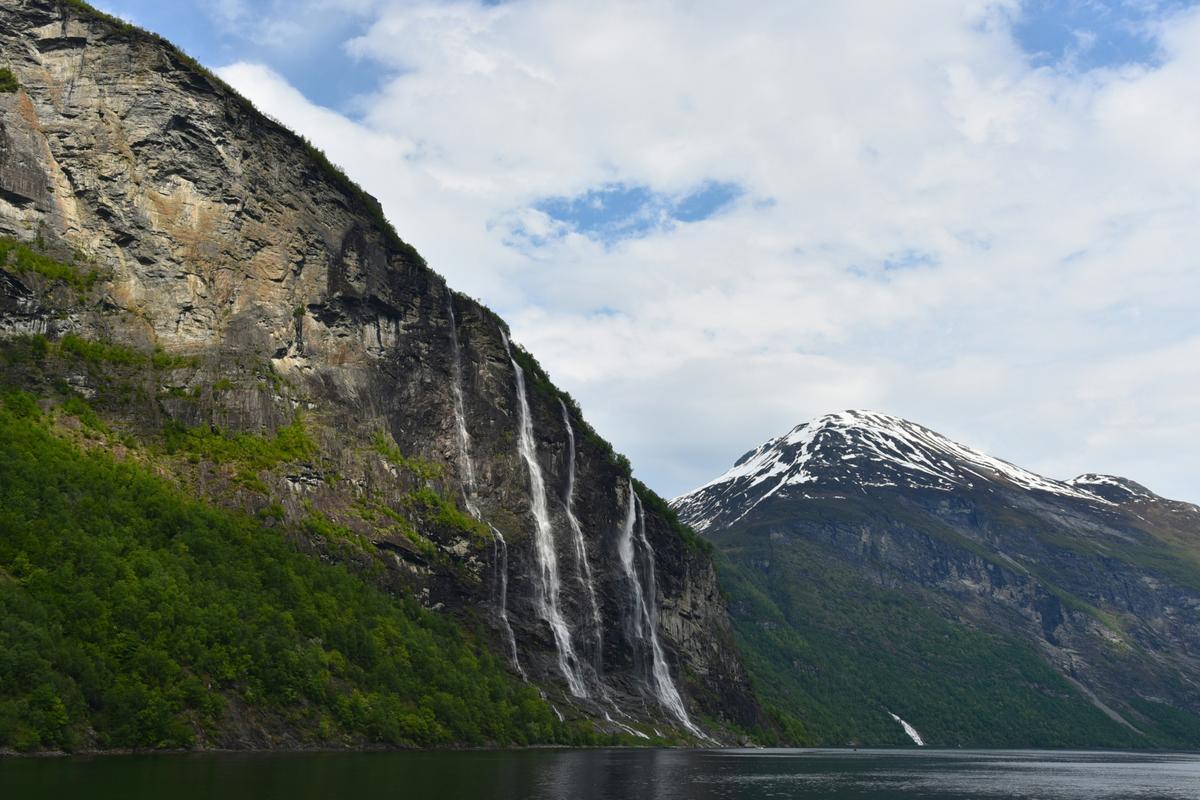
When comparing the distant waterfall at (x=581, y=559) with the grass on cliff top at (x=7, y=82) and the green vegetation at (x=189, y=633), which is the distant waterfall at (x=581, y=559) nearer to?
the green vegetation at (x=189, y=633)

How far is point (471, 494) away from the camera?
118312mm

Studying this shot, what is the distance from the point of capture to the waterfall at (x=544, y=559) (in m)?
113

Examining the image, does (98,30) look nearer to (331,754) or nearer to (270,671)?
(270,671)

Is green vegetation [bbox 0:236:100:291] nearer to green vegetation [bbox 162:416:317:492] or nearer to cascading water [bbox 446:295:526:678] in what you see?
green vegetation [bbox 162:416:317:492]

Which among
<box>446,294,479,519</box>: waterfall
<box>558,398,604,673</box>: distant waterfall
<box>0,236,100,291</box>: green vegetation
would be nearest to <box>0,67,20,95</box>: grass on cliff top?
<box>0,236,100,291</box>: green vegetation

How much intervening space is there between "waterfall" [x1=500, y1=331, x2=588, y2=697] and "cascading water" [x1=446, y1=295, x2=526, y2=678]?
5219 millimetres

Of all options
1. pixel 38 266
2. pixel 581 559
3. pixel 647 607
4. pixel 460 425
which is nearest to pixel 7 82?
pixel 38 266

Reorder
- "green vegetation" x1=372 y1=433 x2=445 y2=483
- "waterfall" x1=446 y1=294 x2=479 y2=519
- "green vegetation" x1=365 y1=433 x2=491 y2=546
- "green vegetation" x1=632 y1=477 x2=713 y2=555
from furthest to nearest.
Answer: "green vegetation" x1=632 y1=477 x2=713 y2=555, "waterfall" x1=446 y1=294 x2=479 y2=519, "green vegetation" x1=372 y1=433 x2=445 y2=483, "green vegetation" x1=365 y1=433 x2=491 y2=546

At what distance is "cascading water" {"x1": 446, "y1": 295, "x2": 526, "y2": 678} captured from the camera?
10925 cm

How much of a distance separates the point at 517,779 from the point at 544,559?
197 ft

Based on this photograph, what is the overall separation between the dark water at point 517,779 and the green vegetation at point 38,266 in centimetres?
5255

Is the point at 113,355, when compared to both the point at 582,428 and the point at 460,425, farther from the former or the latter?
the point at 582,428

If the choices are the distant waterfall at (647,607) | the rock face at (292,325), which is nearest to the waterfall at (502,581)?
the rock face at (292,325)

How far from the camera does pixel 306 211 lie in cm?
11962
